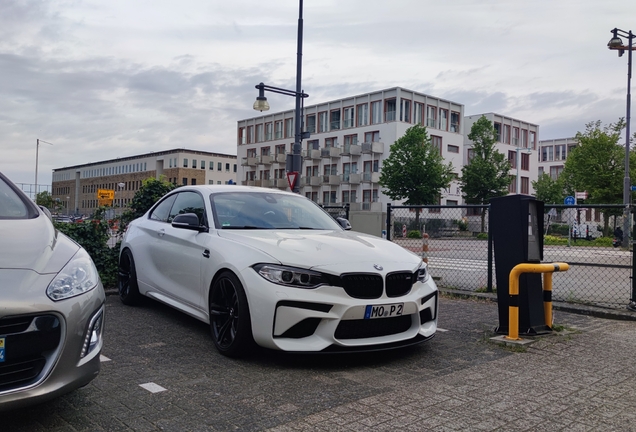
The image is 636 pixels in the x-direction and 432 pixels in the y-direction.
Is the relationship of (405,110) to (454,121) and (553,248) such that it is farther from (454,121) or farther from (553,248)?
(553,248)

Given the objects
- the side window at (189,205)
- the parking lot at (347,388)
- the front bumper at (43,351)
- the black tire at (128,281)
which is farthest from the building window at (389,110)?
the front bumper at (43,351)

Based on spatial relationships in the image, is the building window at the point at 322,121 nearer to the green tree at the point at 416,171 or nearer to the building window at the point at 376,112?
the building window at the point at 376,112

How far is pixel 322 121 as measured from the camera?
68125 mm

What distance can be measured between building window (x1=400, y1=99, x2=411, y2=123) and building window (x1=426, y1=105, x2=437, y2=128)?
111 inches

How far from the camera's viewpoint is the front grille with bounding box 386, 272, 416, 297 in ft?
16.0

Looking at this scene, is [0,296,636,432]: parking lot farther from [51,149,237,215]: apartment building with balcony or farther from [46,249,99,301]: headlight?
[51,149,237,215]: apartment building with balcony

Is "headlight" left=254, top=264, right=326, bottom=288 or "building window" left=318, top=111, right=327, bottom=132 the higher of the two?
"building window" left=318, top=111, right=327, bottom=132

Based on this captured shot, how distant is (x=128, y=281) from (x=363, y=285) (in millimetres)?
3820

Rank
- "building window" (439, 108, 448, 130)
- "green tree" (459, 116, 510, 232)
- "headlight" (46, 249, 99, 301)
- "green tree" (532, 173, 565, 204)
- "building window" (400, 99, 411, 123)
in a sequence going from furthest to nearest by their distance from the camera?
"building window" (439, 108, 448, 130) → "green tree" (532, 173, 565, 204) → "building window" (400, 99, 411, 123) → "green tree" (459, 116, 510, 232) → "headlight" (46, 249, 99, 301)

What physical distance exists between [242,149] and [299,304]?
3023 inches

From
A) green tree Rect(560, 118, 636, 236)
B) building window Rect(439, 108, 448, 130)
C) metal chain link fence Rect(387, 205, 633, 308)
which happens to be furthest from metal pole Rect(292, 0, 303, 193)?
building window Rect(439, 108, 448, 130)

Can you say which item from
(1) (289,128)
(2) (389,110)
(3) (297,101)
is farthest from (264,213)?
(1) (289,128)

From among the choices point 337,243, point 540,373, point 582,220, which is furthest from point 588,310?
point 337,243

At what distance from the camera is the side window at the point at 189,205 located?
6.12 m
